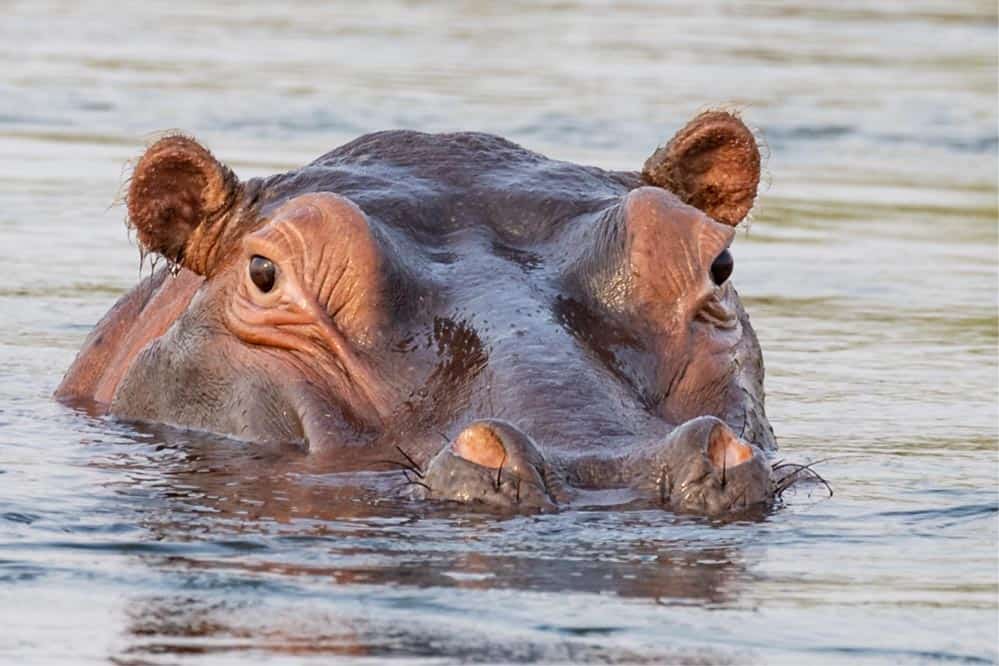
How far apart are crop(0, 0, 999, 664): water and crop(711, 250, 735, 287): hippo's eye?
76 cm

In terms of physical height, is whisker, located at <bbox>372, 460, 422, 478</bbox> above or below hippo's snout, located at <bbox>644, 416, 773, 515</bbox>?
below

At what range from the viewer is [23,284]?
11.9 meters

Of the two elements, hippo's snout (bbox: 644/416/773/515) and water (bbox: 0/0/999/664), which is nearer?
water (bbox: 0/0/999/664)

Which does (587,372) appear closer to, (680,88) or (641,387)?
(641,387)

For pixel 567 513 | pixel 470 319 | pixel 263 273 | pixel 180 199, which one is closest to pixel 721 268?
pixel 470 319

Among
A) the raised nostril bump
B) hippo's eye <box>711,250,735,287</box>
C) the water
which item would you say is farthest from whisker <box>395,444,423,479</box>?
hippo's eye <box>711,250,735,287</box>

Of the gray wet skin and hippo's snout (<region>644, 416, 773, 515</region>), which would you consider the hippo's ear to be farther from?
hippo's snout (<region>644, 416, 773, 515</region>)

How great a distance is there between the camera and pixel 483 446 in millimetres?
5941

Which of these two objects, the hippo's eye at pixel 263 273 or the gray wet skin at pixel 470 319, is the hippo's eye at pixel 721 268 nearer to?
the gray wet skin at pixel 470 319

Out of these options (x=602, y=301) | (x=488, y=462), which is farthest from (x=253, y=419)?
(x=488, y=462)

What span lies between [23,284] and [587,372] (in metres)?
5.77

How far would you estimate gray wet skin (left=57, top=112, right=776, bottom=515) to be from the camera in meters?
6.16

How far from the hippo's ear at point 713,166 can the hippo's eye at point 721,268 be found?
34.4 inches

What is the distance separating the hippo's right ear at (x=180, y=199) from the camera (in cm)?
775
